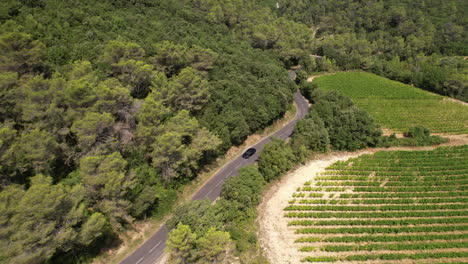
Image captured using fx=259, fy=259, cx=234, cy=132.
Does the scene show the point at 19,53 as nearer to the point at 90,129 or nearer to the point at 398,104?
the point at 90,129

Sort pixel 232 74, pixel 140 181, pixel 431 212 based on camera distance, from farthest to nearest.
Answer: pixel 232 74, pixel 431 212, pixel 140 181

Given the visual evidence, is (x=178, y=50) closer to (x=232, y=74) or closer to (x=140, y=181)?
(x=232, y=74)

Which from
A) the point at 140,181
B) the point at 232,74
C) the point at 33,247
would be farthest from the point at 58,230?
the point at 232,74

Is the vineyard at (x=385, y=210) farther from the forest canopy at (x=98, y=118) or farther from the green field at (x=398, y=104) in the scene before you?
the forest canopy at (x=98, y=118)

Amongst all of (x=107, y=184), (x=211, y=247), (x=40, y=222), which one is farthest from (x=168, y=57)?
(x=211, y=247)

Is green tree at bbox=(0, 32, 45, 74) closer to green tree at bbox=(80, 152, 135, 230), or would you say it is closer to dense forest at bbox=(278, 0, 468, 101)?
green tree at bbox=(80, 152, 135, 230)

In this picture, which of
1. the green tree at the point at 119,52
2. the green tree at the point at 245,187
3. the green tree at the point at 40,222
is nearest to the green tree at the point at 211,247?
the green tree at the point at 245,187

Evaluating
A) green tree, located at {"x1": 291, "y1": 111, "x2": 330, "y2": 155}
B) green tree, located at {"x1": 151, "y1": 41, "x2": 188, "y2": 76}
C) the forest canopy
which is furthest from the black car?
green tree, located at {"x1": 151, "y1": 41, "x2": 188, "y2": 76}
